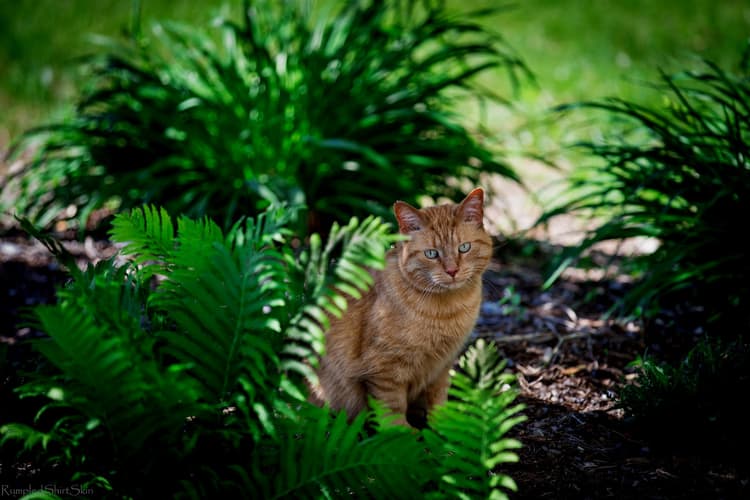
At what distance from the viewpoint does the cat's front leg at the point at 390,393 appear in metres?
2.44

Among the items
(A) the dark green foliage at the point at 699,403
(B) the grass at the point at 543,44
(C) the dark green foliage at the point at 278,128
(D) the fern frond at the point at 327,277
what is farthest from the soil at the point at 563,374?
(B) the grass at the point at 543,44

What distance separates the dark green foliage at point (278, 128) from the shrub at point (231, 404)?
2.21m

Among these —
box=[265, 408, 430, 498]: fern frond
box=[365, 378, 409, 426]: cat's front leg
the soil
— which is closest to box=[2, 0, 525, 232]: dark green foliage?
the soil

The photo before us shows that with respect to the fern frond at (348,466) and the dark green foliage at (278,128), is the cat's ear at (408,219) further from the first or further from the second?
the dark green foliage at (278,128)

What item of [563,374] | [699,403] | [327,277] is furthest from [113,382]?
[563,374]

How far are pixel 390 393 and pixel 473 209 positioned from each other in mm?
683

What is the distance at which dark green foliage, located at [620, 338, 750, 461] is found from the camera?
2303mm

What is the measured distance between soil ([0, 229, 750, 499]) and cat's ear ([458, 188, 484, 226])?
256mm

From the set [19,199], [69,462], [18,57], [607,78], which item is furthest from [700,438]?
[18,57]

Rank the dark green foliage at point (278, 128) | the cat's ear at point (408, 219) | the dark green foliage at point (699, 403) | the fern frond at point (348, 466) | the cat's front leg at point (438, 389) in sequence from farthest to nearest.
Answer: the dark green foliage at point (278, 128) < the cat's front leg at point (438, 389) < the cat's ear at point (408, 219) < the dark green foliage at point (699, 403) < the fern frond at point (348, 466)

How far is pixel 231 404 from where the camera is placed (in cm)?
201

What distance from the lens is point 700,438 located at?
92.0 inches

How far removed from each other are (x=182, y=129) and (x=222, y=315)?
2.58 m

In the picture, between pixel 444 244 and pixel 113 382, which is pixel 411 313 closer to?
pixel 444 244
